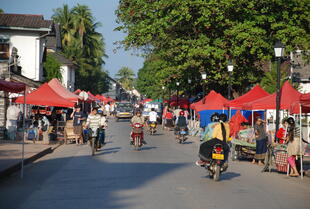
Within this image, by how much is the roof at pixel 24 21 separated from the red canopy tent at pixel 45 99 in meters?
16.1

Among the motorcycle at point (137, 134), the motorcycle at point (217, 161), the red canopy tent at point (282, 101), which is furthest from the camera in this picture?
the motorcycle at point (137, 134)

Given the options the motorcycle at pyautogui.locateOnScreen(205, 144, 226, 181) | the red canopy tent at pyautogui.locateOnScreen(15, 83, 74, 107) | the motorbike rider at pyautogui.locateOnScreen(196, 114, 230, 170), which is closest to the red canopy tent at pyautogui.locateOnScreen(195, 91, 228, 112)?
the red canopy tent at pyautogui.locateOnScreen(15, 83, 74, 107)

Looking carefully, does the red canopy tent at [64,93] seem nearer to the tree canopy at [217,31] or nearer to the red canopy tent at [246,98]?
the tree canopy at [217,31]

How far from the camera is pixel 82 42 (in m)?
82.3

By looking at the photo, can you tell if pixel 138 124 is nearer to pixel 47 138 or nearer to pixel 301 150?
pixel 47 138

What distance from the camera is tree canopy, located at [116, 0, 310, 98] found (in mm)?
34312

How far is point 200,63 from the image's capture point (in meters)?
35.6

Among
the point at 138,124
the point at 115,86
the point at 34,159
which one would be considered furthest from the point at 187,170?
the point at 115,86

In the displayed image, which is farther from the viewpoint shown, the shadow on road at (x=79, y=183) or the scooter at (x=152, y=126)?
the scooter at (x=152, y=126)

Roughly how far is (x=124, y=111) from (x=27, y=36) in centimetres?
2209

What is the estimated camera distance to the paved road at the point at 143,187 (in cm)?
983

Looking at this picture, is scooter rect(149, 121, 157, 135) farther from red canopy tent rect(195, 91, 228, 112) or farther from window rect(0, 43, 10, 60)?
window rect(0, 43, 10, 60)

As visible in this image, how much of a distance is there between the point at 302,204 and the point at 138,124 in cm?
1410

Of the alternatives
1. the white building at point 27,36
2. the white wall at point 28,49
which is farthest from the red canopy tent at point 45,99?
the white wall at point 28,49
